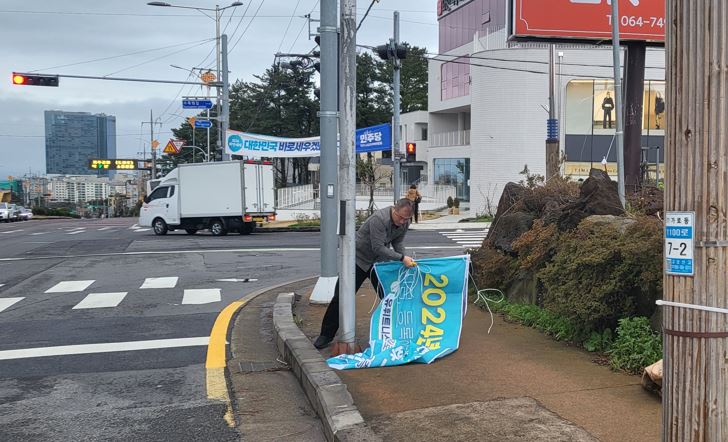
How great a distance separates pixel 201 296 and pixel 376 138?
14360mm

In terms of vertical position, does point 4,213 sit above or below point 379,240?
below

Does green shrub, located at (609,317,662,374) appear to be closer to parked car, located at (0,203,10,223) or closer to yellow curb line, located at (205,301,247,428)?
yellow curb line, located at (205,301,247,428)

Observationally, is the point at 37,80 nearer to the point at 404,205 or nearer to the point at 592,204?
the point at 404,205

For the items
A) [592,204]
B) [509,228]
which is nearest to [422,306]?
[592,204]

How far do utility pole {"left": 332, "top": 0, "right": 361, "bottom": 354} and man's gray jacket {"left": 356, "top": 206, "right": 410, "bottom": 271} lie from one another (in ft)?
0.97

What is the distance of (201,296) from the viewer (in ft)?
37.8

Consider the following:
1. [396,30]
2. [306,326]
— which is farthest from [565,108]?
[306,326]

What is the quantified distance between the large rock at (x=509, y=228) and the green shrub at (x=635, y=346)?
9.09ft

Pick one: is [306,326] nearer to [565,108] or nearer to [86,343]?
[86,343]

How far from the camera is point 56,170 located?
485ft

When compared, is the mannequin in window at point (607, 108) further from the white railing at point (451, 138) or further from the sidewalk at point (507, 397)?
the sidewalk at point (507, 397)

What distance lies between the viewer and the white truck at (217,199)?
27.3 meters

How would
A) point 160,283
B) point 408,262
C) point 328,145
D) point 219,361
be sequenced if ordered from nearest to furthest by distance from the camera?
point 408,262
point 219,361
point 328,145
point 160,283

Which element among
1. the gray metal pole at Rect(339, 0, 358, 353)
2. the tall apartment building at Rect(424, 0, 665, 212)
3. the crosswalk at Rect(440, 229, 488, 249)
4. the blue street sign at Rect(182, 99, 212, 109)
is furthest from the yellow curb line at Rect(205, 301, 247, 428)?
the blue street sign at Rect(182, 99, 212, 109)
